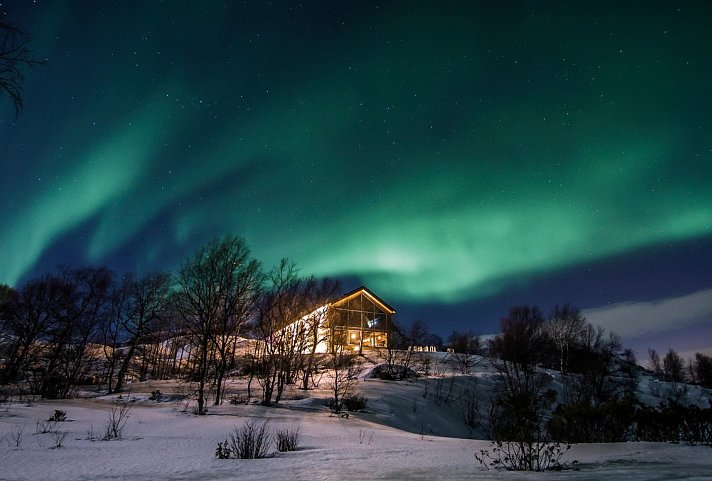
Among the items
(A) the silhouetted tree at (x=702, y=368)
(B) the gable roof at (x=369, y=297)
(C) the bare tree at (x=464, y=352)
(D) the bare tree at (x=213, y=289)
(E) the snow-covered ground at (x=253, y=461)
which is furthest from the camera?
(A) the silhouetted tree at (x=702, y=368)

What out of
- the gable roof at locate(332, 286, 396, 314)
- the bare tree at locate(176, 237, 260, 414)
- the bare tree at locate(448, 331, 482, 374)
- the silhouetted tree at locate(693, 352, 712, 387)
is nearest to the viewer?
the bare tree at locate(176, 237, 260, 414)

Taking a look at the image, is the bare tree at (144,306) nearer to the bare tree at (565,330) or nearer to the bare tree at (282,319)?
the bare tree at (282,319)

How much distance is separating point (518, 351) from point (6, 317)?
5008 cm

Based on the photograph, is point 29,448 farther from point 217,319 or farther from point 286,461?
point 217,319

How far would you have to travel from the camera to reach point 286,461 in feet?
23.0

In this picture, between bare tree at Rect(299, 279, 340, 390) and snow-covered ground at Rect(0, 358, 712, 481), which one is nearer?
snow-covered ground at Rect(0, 358, 712, 481)

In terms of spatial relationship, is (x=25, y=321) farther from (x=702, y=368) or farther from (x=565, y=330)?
(x=702, y=368)

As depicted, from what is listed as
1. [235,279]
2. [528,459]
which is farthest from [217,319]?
[528,459]

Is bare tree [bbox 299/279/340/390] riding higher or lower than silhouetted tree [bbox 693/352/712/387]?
higher

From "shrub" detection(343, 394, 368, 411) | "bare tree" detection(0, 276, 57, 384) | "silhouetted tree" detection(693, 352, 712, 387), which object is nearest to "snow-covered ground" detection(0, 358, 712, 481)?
"shrub" detection(343, 394, 368, 411)

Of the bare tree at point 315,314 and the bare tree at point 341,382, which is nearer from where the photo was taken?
the bare tree at point 341,382

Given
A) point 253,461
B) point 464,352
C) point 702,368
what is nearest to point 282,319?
point 253,461

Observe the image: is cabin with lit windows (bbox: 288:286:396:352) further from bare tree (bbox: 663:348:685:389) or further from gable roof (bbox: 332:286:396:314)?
bare tree (bbox: 663:348:685:389)

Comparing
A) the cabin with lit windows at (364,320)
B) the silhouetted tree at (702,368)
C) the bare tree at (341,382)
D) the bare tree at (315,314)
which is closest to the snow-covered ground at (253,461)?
Answer: the bare tree at (341,382)
